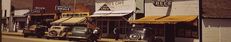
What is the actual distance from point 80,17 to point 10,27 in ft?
51.1

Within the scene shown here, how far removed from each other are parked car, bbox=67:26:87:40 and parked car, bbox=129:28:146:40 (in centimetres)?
432

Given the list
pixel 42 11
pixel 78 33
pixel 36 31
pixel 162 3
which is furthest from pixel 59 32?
pixel 42 11

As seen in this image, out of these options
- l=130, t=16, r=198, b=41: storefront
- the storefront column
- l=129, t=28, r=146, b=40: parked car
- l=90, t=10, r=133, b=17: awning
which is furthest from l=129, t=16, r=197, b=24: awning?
l=90, t=10, r=133, b=17: awning

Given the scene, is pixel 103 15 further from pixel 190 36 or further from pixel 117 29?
pixel 190 36

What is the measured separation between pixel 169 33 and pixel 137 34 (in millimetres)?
3078

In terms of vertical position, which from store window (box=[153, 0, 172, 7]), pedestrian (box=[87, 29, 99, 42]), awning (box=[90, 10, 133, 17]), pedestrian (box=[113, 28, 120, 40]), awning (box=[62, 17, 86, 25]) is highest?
store window (box=[153, 0, 172, 7])

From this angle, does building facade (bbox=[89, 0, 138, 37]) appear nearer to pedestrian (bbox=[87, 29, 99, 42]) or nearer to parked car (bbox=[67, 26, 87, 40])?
parked car (bbox=[67, 26, 87, 40])

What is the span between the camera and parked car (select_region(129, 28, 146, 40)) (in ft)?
75.3

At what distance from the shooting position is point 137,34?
23219 mm

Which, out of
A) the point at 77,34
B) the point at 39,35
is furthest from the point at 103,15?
the point at 39,35

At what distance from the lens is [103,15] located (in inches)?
1204

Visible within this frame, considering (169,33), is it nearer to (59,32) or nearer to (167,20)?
(167,20)

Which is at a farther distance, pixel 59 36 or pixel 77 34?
pixel 59 36

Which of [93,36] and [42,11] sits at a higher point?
[42,11]
